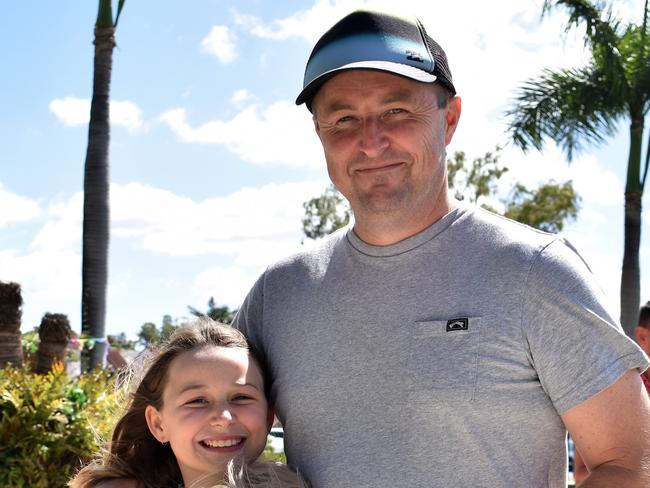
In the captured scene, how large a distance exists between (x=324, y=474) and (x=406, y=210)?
78 cm

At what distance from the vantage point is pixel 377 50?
237 centimetres

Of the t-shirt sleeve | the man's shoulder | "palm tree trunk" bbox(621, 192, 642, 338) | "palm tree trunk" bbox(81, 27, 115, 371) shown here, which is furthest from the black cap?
"palm tree trunk" bbox(621, 192, 642, 338)

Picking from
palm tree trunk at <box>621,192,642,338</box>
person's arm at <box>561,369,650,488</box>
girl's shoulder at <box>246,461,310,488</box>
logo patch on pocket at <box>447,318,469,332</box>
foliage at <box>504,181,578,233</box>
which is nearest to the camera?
person's arm at <box>561,369,650,488</box>

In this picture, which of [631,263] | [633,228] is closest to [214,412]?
[631,263]

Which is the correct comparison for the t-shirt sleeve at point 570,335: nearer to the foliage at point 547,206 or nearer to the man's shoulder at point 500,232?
the man's shoulder at point 500,232

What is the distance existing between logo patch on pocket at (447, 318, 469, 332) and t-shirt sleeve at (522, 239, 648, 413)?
0.50ft

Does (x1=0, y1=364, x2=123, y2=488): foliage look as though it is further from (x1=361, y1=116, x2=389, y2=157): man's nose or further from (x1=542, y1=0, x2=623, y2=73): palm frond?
(x1=542, y1=0, x2=623, y2=73): palm frond

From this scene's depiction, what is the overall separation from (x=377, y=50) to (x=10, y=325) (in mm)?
8151

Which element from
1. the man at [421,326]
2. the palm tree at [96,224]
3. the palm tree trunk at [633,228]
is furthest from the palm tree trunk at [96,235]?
the palm tree trunk at [633,228]

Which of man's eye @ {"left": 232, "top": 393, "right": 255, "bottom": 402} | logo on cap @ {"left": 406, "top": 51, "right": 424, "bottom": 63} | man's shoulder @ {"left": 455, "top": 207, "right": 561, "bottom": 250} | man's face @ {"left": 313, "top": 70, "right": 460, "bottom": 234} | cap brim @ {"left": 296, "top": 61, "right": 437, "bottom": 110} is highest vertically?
logo on cap @ {"left": 406, "top": 51, "right": 424, "bottom": 63}

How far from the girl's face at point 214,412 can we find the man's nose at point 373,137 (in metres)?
0.74

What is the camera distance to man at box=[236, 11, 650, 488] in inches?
78.9

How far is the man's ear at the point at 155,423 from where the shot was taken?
2660mm

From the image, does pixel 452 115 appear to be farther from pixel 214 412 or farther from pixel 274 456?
pixel 274 456
